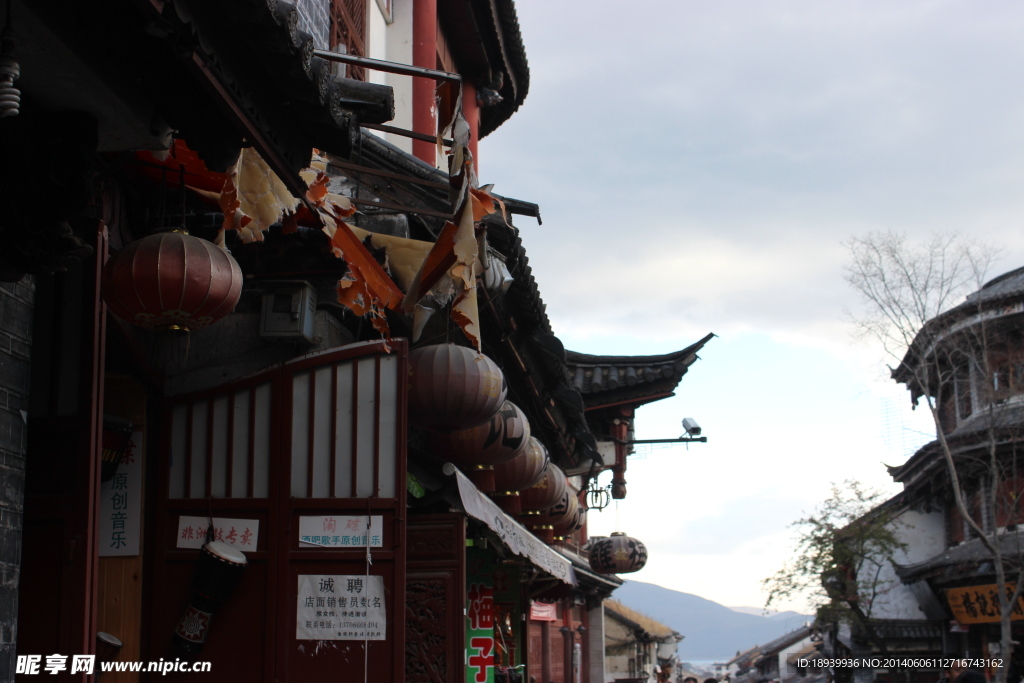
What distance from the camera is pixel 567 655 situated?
2530cm

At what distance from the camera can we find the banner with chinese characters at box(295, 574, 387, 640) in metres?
6.75

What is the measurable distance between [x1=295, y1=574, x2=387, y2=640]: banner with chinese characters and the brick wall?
233 cm

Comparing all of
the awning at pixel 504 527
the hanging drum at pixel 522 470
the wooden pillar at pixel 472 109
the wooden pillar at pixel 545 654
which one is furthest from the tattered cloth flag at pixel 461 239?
the wooden pillar at pixel 545 654

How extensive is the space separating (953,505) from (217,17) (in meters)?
31.4

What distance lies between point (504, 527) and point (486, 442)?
2.69 ft

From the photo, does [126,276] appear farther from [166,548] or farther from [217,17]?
[166,548]

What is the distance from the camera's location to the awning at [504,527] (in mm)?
8086

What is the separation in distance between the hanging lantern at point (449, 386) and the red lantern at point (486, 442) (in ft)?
2.34

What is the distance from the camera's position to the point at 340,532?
6.88m

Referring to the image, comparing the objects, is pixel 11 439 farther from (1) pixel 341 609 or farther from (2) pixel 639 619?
(2) pixel 639 619

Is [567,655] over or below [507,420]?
below

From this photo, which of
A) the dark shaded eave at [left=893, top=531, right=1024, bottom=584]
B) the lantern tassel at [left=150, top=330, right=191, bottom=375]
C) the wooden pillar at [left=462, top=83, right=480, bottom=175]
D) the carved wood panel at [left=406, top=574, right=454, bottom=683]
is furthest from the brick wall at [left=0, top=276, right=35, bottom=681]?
the dark shaded eave at [left=893, top=531, right=1024, bottom=584]

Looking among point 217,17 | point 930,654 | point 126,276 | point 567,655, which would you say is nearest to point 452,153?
point 126,276

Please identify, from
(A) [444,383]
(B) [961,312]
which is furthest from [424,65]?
(B) [961,312]
